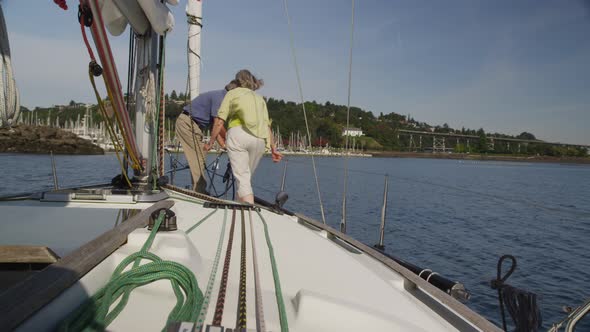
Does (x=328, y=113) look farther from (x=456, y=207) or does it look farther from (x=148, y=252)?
(x=148, y=252)

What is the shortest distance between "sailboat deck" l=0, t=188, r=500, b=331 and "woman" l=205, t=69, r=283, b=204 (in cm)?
157

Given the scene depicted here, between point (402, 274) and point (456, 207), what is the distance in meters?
9.88

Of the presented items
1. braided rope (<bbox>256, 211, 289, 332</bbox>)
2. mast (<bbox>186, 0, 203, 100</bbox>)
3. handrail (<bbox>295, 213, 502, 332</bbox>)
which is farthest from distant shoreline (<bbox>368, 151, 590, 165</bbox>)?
braided rope (<bbox>256, 211, 289, 332</bbox>)

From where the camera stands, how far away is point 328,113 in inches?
4063

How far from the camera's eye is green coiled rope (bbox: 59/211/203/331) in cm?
94

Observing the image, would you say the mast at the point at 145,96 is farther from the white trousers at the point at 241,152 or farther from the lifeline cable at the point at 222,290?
the lifeline cable at the point at 222,290

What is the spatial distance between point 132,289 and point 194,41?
462 centimetres

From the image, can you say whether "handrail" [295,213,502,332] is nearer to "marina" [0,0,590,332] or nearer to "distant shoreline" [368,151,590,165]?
"marina" [0,0,590,332]

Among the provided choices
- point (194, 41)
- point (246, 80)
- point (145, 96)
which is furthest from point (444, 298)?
point (194, 41)

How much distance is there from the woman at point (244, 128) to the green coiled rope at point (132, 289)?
7.34 ft

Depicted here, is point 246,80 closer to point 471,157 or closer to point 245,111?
point 245,111

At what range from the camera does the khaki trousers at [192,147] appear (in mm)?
5055

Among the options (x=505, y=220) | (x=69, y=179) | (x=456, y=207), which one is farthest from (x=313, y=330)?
(x=69, y=179)

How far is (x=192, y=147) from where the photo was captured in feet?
16.9
